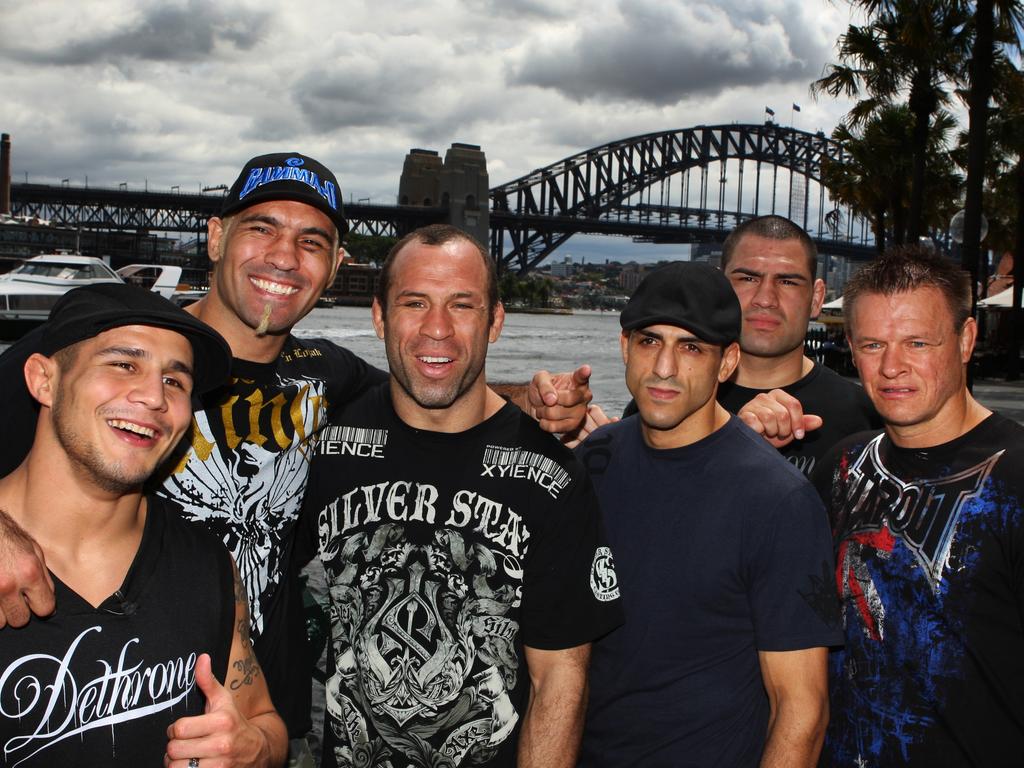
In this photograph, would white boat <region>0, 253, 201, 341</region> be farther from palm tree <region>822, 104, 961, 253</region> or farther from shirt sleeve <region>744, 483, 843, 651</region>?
shirt sleeve <region>744, 483, 843, 651</region>

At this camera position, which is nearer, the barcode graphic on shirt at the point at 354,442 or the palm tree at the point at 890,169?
the barcode graphic on shirt at the point at 354,442

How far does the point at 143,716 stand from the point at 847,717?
1.75m

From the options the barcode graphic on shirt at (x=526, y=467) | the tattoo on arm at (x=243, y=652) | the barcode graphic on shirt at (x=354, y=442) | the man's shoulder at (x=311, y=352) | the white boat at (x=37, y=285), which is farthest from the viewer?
the white boat at (x=37, y=285)

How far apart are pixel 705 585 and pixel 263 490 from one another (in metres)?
1.28

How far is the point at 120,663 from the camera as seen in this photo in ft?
6.72

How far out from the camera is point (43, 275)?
1341 inches

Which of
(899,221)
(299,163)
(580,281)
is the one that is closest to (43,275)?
(899,221)

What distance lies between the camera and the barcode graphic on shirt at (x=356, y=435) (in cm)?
269

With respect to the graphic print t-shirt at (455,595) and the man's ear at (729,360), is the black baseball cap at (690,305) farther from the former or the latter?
the graphic print t-shirt at (455,595)

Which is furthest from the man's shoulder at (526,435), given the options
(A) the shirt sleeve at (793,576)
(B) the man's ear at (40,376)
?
(B) the man's ear at (40,376)

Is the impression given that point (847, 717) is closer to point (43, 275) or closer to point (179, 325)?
point (179, 325)

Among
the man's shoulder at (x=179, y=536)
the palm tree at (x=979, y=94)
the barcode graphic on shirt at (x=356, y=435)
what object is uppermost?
the palm tree at (x=979, y=94)

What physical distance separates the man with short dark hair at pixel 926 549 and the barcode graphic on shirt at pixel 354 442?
52.4 inches

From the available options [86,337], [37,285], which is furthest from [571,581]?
[37,285]
